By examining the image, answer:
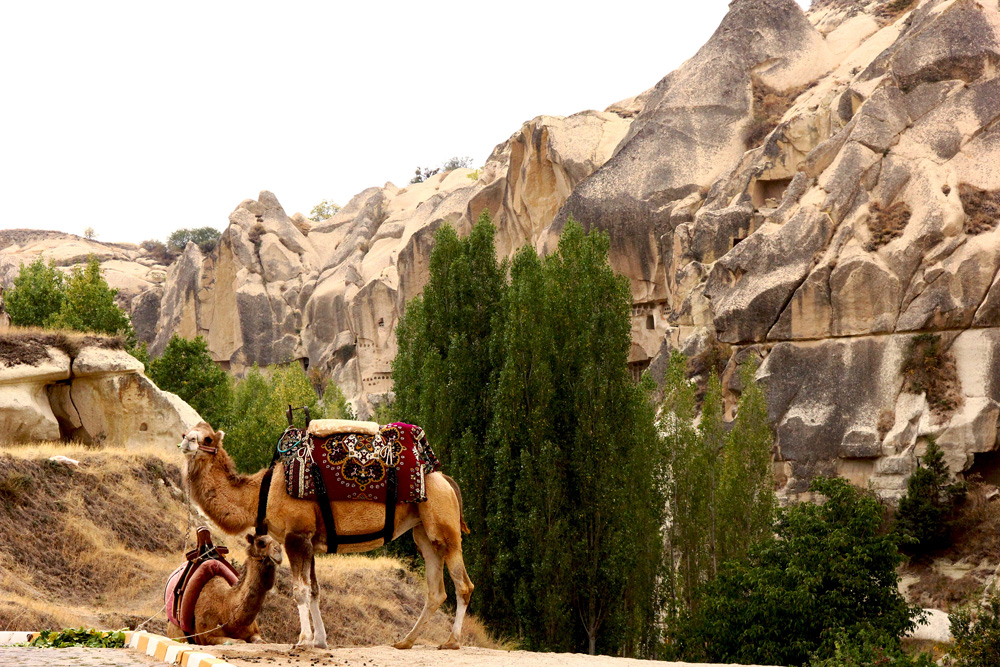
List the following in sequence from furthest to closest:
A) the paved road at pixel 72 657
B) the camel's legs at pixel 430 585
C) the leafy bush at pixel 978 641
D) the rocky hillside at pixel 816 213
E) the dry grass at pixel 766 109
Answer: the dry grass at pixel 766 109 < the rocky hillside at pixel 816 213 < the leafy bush at pixel 978 641 < the camel's legs at pixel 430 585 < the paved road at pixel 72 657

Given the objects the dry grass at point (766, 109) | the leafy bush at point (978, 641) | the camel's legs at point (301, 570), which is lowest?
the leafy bush at point (978, 641)

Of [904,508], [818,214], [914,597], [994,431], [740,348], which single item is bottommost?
[914,597]

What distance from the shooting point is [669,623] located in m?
21.2

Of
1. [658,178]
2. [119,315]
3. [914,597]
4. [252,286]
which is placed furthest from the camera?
[252,286]

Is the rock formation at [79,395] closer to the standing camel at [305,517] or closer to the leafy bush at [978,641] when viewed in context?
the standing camel at [305,517]

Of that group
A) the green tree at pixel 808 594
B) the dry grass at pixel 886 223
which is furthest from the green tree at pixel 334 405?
the green tree at pixel 808 594

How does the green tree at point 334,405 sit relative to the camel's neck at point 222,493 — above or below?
below

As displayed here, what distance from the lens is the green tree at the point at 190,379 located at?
3083 centimetres

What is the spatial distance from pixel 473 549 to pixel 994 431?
15551 millimetres

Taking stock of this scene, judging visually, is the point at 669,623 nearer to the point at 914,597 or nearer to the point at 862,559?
the point at 862,559

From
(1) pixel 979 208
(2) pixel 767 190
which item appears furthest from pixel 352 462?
(2) pixel 767 190

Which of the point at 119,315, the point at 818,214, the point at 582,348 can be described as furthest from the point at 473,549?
the point at 119,315

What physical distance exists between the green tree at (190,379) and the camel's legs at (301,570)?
72.4 ft

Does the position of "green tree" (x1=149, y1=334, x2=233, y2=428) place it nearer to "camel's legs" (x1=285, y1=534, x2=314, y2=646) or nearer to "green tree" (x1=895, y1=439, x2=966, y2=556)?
"green tree" (x1=895, y1=439, x2=966, y2=556)
